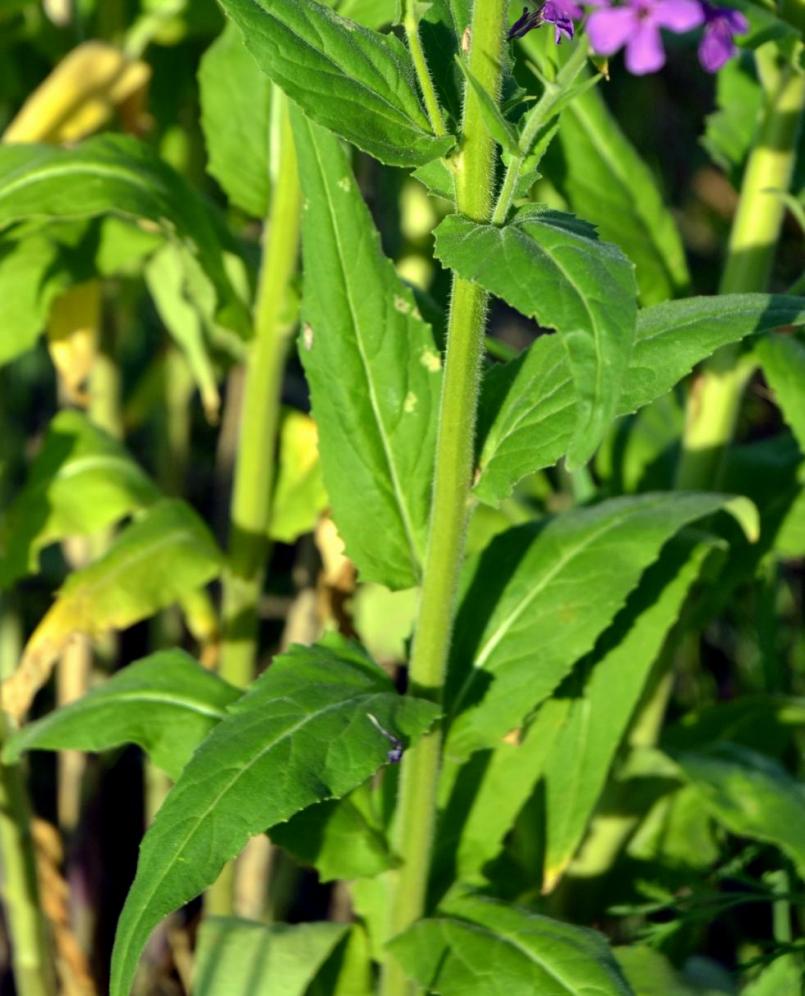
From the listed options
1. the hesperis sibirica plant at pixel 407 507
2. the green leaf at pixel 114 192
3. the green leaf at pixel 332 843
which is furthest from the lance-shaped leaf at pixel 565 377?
the green leaf at pixel 114 192

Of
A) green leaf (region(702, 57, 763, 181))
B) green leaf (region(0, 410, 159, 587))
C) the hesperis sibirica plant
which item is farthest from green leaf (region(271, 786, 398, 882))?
green leaf (region(702, 57, 763, 181))

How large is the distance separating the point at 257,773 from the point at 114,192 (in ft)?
2.05

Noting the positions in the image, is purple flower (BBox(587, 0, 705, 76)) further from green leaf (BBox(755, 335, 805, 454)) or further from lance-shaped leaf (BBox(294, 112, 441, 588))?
green leaf (BBox(755, 335, 805, 454))

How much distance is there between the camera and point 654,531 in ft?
3.79

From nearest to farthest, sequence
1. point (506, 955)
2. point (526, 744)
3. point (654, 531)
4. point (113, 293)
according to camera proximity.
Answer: point (506, 955) < point (654, 531) < point (526, 744) < point (113, 293)

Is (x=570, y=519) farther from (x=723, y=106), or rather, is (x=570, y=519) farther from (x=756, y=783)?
(x=723, y=106)

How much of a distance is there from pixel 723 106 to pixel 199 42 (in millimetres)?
683

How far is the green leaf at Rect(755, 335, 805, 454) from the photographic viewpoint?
1.26m

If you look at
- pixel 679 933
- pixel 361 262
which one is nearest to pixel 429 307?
pixel 361 262

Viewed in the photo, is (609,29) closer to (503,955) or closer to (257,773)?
(257,773)

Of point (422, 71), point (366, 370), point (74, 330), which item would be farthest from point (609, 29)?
point (74, 330)

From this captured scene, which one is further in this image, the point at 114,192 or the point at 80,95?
the point at 80,95

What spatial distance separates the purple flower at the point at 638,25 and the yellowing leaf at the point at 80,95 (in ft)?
2.87

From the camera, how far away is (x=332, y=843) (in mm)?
1128
